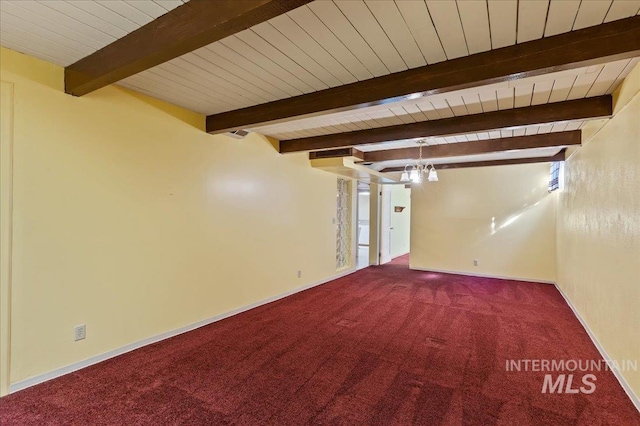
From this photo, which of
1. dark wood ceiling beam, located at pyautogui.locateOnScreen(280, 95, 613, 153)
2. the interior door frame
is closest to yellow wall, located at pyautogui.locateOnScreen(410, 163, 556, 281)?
dark wood ceiling beam, located at pyautogui.locateOnScreen(280, 95, 613, 153)

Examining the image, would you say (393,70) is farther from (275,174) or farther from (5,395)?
(5,395)

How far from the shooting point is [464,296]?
198 inches

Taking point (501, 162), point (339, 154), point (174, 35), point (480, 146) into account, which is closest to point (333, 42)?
point (174, 35)

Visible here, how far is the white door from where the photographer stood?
26.5ft

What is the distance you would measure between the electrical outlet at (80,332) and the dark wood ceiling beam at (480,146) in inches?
171

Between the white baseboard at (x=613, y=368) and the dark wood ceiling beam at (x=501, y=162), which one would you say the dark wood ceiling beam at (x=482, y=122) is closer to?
the white baseboard at (x=613, y=368)

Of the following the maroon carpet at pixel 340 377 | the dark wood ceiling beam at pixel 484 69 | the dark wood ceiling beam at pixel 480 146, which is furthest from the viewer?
the dark wood ceiling beam at pixel 480 146

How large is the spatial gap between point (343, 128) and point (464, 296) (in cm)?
339

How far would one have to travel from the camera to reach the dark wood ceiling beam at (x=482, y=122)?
2.83 m

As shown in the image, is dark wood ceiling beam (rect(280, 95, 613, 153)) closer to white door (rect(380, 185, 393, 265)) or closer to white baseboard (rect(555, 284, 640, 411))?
white baseboard (rect(555, 284, 640, 411))

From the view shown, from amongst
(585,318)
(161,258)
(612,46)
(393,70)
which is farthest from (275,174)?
(585,318)

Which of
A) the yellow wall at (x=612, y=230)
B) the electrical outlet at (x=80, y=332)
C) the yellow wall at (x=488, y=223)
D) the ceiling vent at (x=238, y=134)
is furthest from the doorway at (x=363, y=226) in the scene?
the electrical outlet at (x=80, y=332)

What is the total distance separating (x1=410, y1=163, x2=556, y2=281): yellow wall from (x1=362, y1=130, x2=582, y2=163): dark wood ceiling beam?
2.33 metres

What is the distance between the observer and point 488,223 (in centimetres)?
657
